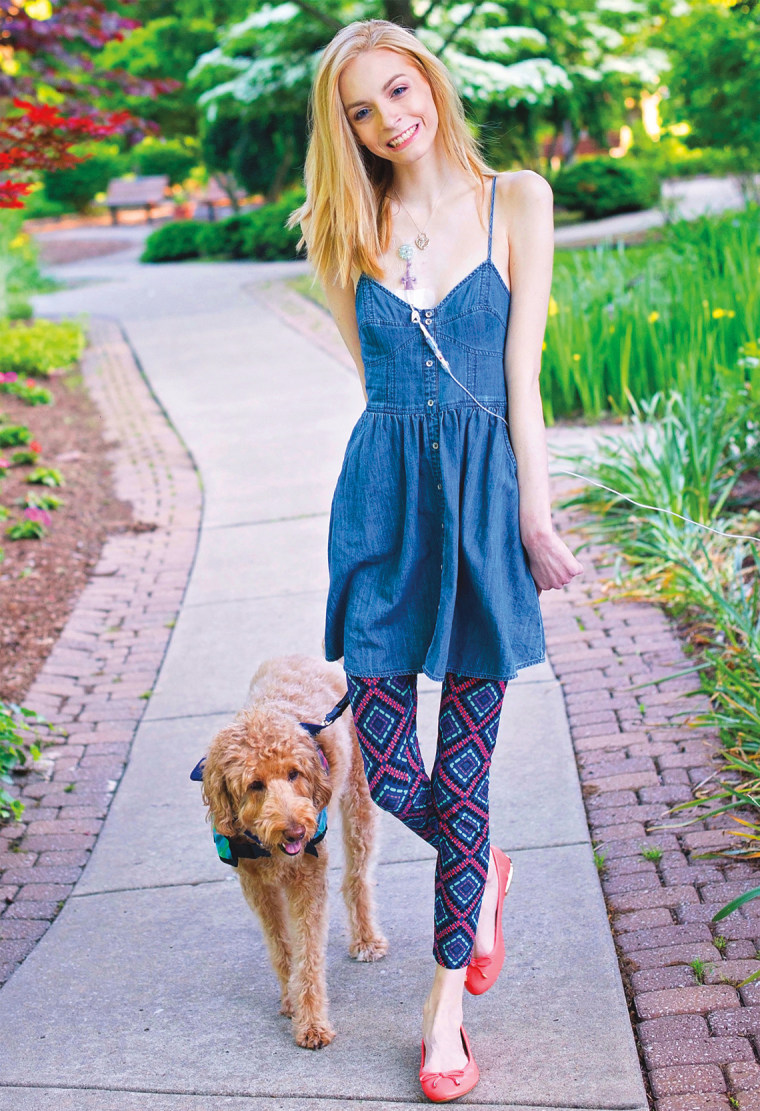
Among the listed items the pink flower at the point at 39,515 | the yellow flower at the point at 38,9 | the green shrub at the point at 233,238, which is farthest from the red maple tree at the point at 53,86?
the green shrub at the point at 233,238

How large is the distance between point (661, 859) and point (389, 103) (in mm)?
2129

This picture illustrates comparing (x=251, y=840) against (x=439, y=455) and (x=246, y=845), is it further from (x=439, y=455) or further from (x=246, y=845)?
(x=439, y=455)

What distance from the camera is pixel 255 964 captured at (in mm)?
3018

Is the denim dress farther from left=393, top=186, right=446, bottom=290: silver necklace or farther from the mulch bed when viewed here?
the mulch bed

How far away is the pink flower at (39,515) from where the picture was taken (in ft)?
21.0

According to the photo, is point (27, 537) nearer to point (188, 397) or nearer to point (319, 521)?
point (319, 521)

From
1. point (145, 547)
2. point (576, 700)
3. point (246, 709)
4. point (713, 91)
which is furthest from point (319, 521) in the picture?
point (713, 91)

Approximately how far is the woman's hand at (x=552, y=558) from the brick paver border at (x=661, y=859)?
1048mm

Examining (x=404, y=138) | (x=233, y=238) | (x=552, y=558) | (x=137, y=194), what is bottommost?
(x=137, y=194)

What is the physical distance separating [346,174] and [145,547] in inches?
161

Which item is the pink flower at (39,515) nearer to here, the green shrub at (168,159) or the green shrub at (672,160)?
the green shrub at (672,160)

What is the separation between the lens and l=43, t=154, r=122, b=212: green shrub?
31188 millimetres

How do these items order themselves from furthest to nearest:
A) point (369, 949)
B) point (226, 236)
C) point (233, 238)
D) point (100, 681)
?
point (226, 236)
point (233, 238)
point (100, 681)
point (369, 949)

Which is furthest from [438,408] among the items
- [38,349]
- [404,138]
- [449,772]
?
[38,349]
